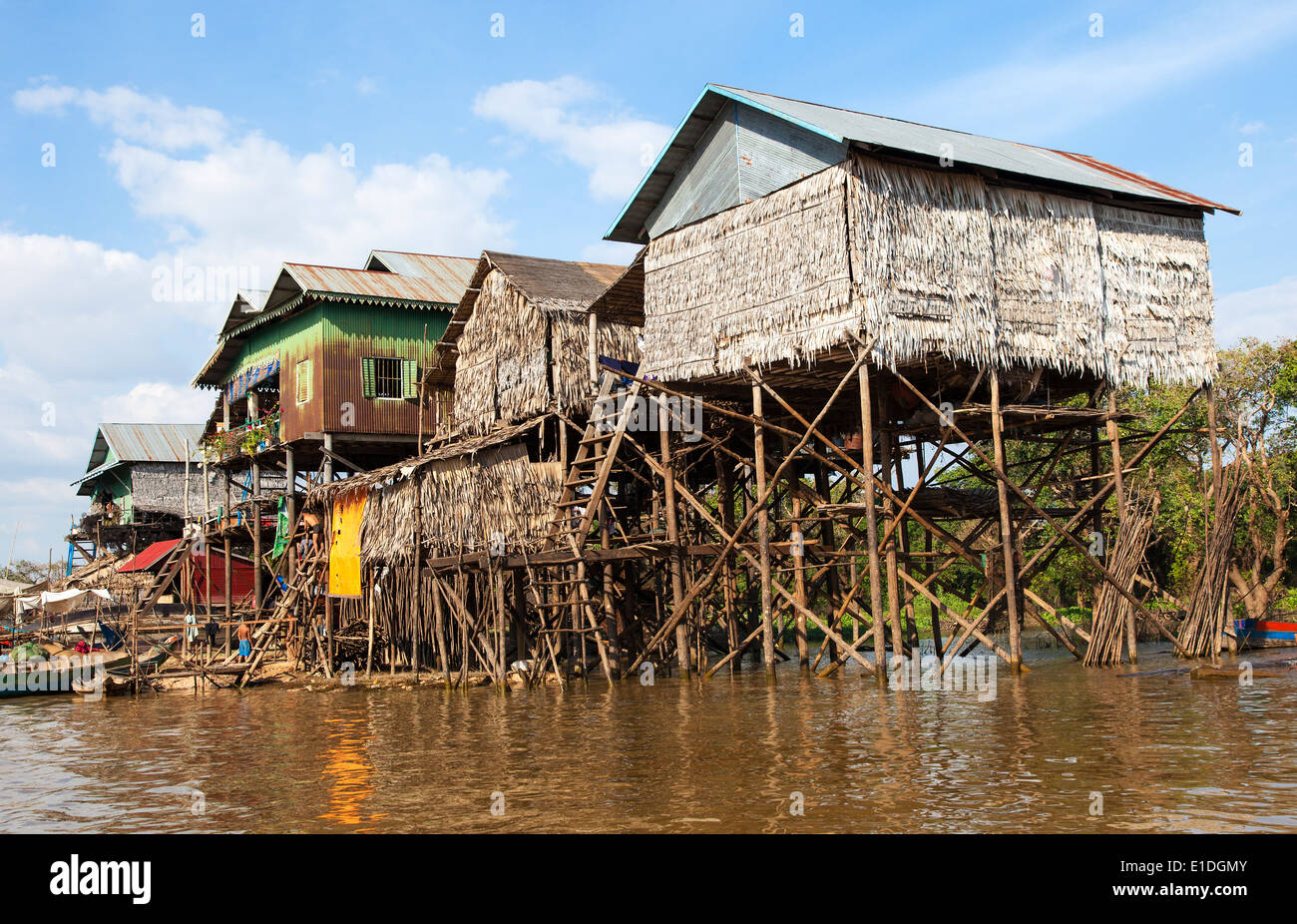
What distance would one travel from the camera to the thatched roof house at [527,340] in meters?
20.2

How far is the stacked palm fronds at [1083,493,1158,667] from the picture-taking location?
15969mm

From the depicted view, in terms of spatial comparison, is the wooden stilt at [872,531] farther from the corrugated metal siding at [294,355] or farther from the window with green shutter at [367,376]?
the corrugated metal siding at [294,355]

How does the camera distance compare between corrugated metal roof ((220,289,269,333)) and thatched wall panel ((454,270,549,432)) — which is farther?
corrugated metal roof ((220,289,269,333))

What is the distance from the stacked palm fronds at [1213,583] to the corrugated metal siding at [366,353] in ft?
55.8

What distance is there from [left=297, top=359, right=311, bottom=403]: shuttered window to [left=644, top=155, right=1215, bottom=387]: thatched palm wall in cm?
1180

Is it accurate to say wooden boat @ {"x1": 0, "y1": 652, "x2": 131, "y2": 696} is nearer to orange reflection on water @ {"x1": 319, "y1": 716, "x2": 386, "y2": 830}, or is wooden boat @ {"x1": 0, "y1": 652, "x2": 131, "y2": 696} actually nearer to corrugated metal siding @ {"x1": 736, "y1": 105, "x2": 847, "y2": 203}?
orange reflection on water @ {"x1": 319, "y1": 716, "x2": 386, "y2": 830}

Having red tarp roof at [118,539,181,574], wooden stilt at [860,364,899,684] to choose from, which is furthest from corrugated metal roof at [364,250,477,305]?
wooden stilt at [860,364,899,684]

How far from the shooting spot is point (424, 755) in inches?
427

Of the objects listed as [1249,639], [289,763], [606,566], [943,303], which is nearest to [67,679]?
[606,566]

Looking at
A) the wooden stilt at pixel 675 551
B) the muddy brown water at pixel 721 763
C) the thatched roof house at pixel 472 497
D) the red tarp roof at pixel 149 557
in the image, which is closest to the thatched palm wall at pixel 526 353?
the thatched roof house at pixel 472 497

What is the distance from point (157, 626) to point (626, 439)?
1394 centimetres

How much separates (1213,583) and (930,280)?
614 cm
